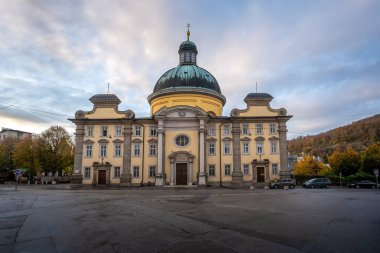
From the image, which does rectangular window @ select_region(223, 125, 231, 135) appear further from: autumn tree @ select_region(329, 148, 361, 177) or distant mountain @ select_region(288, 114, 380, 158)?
distant mountain @ select_region(288, 114, 380, 158)

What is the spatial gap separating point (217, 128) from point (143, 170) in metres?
12.9

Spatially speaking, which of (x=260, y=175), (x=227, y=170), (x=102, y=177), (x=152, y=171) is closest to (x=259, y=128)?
(x=260, y=175)

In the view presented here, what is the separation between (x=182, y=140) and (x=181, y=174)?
505 cm

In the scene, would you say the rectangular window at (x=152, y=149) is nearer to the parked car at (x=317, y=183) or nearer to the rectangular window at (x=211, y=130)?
the rectangular window at (x=211, y=130)

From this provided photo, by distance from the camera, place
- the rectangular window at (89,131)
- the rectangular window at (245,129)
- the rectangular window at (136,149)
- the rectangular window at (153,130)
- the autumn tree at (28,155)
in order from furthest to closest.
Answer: the autumn tree at (28,155) < the rectangular window at (89,131) < the rectangular window at (153,130) < the rectangular window at (136,149) < the rectangular window at (245,129)

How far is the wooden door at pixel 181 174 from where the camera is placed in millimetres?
41094

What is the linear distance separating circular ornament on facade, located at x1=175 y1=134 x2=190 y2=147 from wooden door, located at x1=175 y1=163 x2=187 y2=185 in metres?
2.99

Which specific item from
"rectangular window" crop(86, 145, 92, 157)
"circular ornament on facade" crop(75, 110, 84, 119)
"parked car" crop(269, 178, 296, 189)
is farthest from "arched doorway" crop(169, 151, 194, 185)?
"circular ornament on facade" crop(75, 110, 84, 119)

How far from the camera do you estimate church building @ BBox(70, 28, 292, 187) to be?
136 feet

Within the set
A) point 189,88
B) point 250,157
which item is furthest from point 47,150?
point 250,157

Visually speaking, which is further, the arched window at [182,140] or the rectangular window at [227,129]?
the rectangular window at [227,129]

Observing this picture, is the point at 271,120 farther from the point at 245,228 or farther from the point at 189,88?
the point at 245,228

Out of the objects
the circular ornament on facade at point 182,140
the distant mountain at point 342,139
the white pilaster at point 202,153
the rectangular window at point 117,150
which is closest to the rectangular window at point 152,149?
the circular ornament on facade at point 182,140

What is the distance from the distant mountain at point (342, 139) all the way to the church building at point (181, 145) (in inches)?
3605
